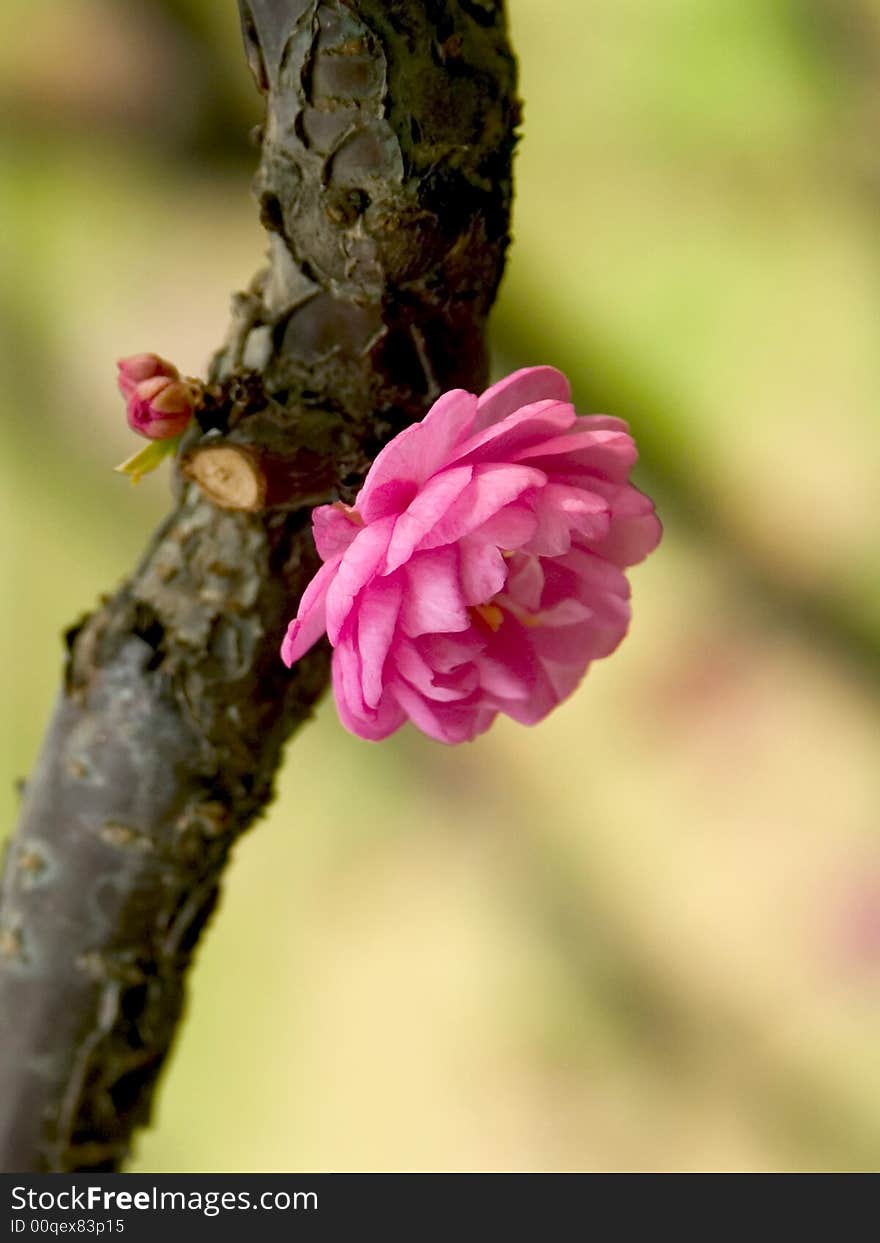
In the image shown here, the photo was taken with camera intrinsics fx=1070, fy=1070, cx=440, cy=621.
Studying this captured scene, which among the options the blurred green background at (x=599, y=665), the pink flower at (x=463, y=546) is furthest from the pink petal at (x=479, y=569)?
the blurred green background at (x=599, y=665)

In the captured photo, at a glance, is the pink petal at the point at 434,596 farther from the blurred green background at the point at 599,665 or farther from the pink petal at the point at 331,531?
the blurred green background at the point at 599,665

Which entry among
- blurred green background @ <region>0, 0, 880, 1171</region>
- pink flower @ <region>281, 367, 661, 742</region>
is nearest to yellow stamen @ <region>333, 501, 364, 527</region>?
pink flower @ <region>281, 367, 661, 742</region>

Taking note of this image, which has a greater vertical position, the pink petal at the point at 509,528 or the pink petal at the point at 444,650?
the pink petal at the point at 509,528

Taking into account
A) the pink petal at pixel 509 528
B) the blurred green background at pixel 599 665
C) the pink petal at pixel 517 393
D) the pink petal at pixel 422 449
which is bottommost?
the blurred green background at pixel 599 665

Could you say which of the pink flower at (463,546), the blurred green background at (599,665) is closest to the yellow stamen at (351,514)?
the pink flower at (463,546)

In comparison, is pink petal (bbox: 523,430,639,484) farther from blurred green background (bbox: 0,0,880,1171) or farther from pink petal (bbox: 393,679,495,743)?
blurred green background (bbox: 0,0,880,1171)

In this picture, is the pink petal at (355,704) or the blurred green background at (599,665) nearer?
the pink petal at (355,704)

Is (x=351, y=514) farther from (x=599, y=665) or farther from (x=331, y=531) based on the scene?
(x=599, y=665)
